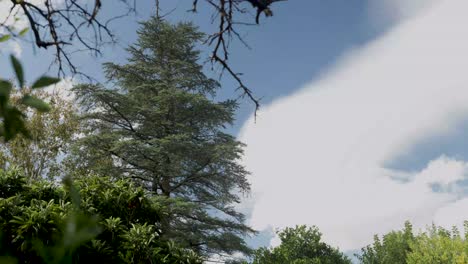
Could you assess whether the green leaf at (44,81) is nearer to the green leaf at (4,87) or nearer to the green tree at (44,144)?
the green leaf at (4,87)

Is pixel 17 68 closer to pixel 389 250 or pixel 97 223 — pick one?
pixel 97 223

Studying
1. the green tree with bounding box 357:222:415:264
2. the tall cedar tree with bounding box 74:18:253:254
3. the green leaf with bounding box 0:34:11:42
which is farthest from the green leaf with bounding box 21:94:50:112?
the green tree with bounding box 357:222:415:264

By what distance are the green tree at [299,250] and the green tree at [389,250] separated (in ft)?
7.29

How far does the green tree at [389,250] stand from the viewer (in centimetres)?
1767

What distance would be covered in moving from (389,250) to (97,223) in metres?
16.2

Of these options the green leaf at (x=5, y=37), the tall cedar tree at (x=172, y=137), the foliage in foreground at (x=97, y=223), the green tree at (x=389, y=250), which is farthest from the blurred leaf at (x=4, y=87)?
the green tree at (x=389, y=250)

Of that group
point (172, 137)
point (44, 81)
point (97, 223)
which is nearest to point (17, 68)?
point (44, 81)

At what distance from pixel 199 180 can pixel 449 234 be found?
949 centimetres

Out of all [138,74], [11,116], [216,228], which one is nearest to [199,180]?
[216,228]

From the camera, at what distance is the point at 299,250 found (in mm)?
15477

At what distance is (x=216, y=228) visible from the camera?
1698cm

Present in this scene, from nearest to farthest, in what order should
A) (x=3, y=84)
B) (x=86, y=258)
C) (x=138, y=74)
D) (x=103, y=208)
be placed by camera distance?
(x=3, y=84), (x=86, y=258), (x=103, y=208), (x=138, y=74)

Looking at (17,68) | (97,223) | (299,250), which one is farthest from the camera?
(299,250)

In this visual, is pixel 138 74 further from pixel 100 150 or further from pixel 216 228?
pixel 216 228
